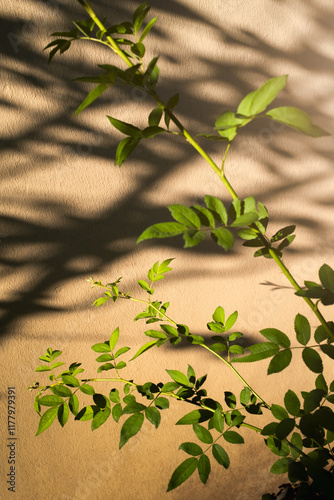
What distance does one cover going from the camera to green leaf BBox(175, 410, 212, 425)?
2.09 feet

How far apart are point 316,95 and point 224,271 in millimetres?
747

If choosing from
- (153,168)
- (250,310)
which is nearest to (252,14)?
(153,168)

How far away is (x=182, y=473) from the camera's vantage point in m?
0.59

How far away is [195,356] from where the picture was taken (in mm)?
Result: 1429

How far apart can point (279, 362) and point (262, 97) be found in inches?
14.3

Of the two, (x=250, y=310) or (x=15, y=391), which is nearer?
(x=15, y=391)

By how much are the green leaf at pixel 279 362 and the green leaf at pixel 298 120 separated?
0.31 metres

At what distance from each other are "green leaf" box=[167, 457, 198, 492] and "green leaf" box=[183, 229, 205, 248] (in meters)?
0.41

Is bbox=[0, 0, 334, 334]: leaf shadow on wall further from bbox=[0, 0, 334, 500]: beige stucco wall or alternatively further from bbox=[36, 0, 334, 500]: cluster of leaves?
bbox=[36, 0, 334, 500]: cluster of leaves

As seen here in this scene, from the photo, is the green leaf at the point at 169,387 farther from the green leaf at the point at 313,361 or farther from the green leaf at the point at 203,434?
the green leaf at the point at 313,361

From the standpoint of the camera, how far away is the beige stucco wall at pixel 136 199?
1111 millimetres

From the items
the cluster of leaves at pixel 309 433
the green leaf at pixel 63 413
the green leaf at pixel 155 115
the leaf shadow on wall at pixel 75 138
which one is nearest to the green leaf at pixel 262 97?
the green leaf at pixel 155 115

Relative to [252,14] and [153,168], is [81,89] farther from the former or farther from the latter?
[252,14]

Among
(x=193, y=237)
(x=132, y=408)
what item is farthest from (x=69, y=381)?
(x=193, y=237)
